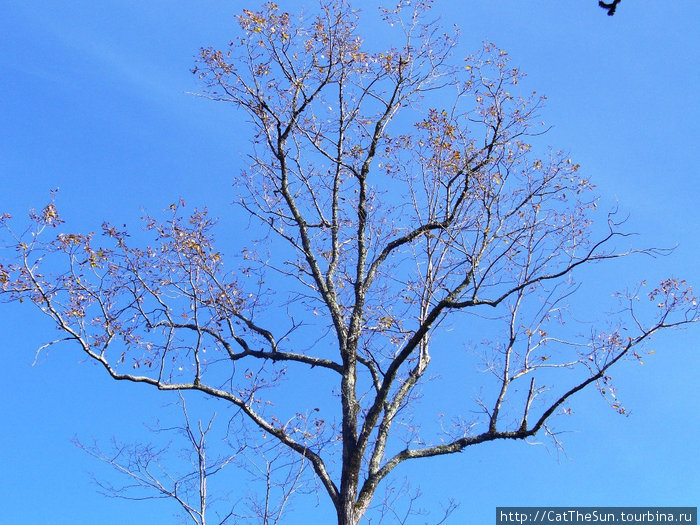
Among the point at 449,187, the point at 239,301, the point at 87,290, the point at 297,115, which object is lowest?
the point at 87,290

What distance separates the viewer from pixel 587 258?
974cm

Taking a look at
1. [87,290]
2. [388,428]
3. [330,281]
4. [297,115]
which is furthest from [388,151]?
[87,290]

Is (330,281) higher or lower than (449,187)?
lower

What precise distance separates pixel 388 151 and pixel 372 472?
18.7 feet

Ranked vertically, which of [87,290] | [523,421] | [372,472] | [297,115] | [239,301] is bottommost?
[372,472]

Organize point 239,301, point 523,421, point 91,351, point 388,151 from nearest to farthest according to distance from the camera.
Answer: point 91,351, point 523,421, point 239,301, point 388,151

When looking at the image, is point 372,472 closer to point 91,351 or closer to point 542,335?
point 542,335

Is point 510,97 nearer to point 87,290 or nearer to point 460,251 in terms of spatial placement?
point 460,251

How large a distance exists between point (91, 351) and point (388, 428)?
14.6 ft

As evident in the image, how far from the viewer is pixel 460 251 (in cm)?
1048

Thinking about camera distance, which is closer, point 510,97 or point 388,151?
point 510,97

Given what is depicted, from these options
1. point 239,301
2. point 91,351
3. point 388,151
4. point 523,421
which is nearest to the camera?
Result: point 91,351

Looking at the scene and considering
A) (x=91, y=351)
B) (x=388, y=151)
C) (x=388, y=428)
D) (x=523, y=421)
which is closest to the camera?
(x=91, y=351)

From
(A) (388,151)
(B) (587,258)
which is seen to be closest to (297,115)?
(A) (388,151)
